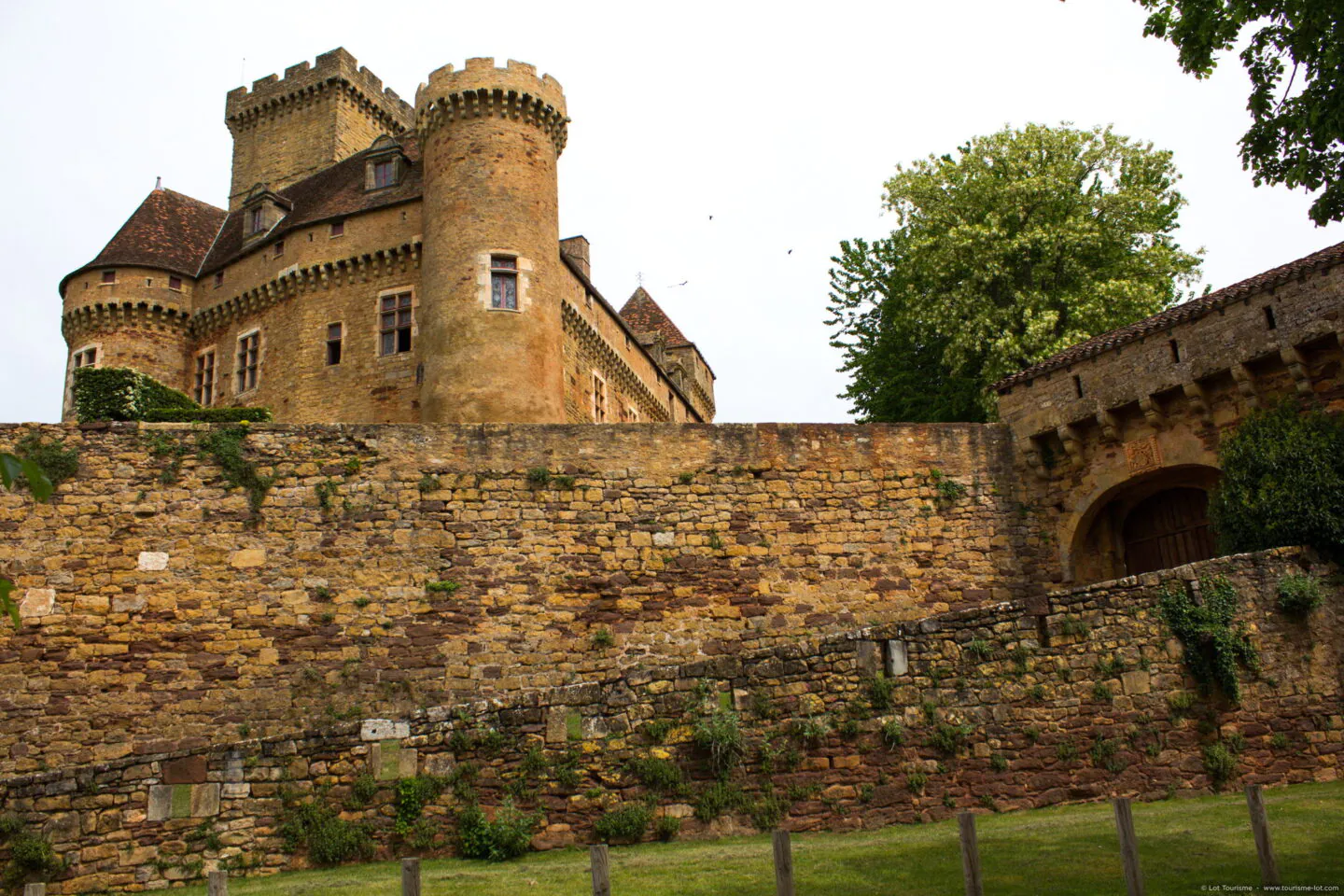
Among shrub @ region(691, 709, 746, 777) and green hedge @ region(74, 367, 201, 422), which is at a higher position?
green hedge @ region(74, 367, 201, 422)

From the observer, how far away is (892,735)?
37.5ft

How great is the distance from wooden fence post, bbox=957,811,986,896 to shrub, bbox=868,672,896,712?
3.96m

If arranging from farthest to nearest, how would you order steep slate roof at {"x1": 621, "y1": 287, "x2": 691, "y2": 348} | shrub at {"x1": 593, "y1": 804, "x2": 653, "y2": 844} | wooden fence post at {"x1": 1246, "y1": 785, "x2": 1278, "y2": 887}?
steep slate roof at {"x1": 621, "y1": 287, "x2": 691, "y2": 348} → shrub at {"x1": 593, "y1": 804, "x2": 653, "y2": 844} → wooden fence post at {"x1": 1246, "y1": 785, "x2": 1278, "y2": 887}

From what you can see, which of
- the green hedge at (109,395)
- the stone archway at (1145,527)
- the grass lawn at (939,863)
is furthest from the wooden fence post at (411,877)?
the green hedge at (109,395)

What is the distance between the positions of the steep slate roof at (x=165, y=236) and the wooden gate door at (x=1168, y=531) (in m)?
23.4

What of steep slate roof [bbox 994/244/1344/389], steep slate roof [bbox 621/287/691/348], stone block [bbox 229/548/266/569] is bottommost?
stone block [bbox 229/548/266/569]

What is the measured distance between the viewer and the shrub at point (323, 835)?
34.3ft

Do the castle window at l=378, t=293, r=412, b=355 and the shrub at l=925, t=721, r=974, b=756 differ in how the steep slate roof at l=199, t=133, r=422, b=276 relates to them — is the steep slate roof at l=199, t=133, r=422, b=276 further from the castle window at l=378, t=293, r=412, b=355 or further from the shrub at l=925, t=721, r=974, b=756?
the shrub at l=925, t=721, r=974, b=756

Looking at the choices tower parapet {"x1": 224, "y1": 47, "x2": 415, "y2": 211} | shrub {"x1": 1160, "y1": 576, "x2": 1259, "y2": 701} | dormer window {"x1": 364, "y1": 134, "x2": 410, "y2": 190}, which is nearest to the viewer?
shrub {"x1": 1160, "y1": 576, "x2": 1259, "y2": 701}

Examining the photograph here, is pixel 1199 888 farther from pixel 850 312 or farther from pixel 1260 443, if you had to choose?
pixel 850 312

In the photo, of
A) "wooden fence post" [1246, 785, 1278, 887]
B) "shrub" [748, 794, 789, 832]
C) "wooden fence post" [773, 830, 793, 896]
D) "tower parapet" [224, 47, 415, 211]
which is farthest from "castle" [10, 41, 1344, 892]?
"tower parapet" [224, 47, 415, 211]

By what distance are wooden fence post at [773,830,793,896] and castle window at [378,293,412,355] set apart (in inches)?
804

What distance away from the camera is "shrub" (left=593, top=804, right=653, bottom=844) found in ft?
35.0

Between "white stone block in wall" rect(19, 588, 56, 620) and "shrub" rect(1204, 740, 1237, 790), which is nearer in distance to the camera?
"shrub" rect(1204, 740, 1237, 790)
